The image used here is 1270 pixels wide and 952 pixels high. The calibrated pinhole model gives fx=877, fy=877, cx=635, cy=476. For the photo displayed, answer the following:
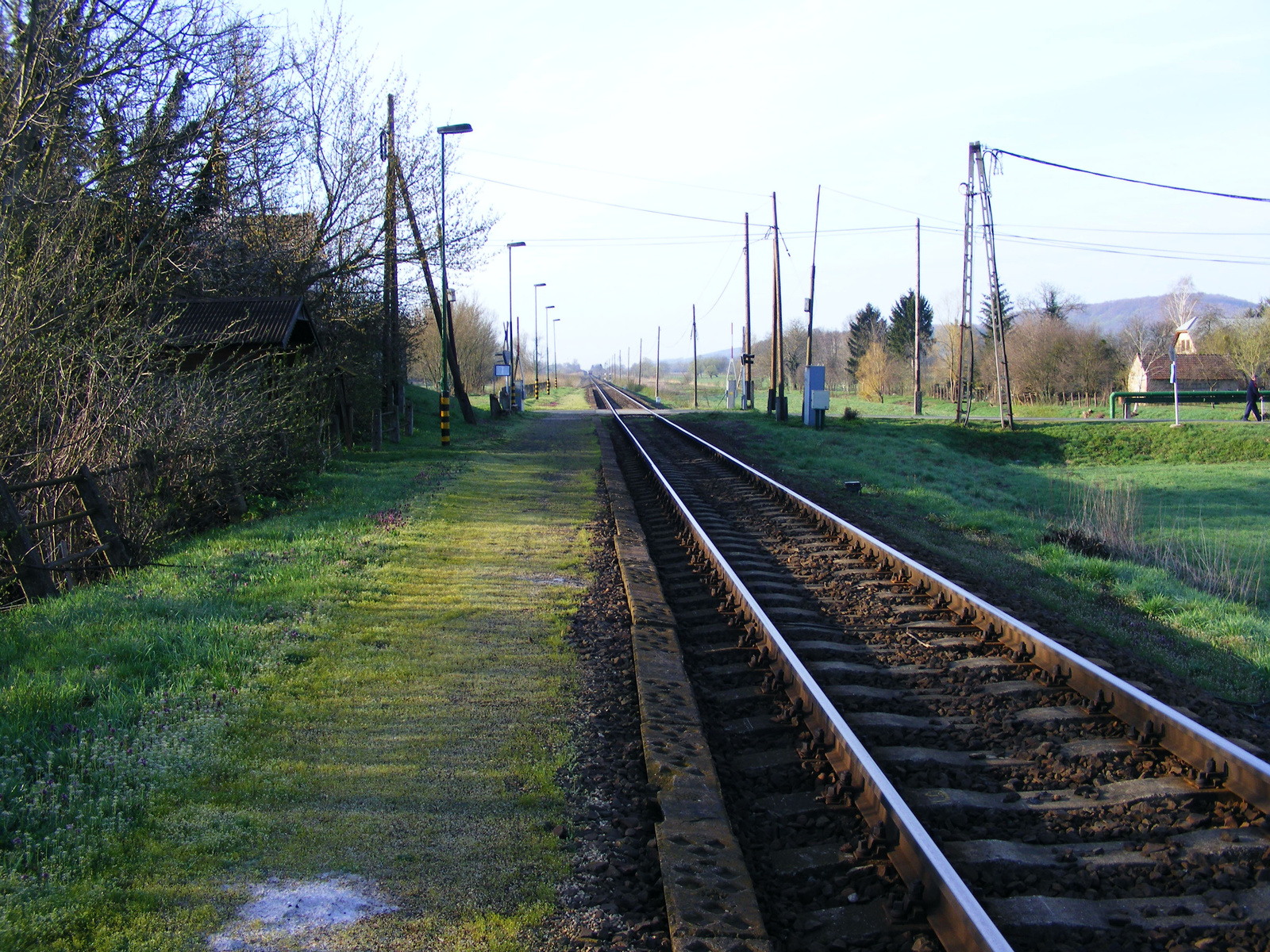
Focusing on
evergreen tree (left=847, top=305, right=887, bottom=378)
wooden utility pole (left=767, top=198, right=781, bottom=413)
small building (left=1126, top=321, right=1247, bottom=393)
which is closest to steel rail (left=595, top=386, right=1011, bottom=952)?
wooden utility pole (left=767, top=198, right=781, bottom=413)

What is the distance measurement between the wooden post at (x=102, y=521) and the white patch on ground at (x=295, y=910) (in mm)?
6819

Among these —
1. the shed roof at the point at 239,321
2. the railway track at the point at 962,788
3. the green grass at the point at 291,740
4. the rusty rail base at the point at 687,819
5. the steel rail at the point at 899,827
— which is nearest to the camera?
the steel rail at the point at 899,827

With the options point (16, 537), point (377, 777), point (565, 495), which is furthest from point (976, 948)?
point (565, 495)

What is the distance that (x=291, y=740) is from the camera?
4520mm

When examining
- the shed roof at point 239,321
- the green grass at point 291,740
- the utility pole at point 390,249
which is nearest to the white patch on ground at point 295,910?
the green grass at point 291,740

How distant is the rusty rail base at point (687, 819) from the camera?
2898 millimetres

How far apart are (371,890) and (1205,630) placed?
22.0 ft

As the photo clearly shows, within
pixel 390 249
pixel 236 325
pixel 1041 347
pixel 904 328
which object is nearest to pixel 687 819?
pixel 236 325

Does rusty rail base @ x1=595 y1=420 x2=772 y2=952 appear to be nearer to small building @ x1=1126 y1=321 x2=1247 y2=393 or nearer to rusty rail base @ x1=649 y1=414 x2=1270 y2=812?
rusty rail base @ x1=649 y1=414 x2=1270 y2=812

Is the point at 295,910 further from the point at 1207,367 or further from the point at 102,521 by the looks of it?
the point at 1207,367

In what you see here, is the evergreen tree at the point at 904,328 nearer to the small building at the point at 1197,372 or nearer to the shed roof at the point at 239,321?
the small building at the point at 1197,372

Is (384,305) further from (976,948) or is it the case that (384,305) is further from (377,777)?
(976,948)

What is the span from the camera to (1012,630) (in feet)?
19.1

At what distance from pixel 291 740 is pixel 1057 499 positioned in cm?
1806
